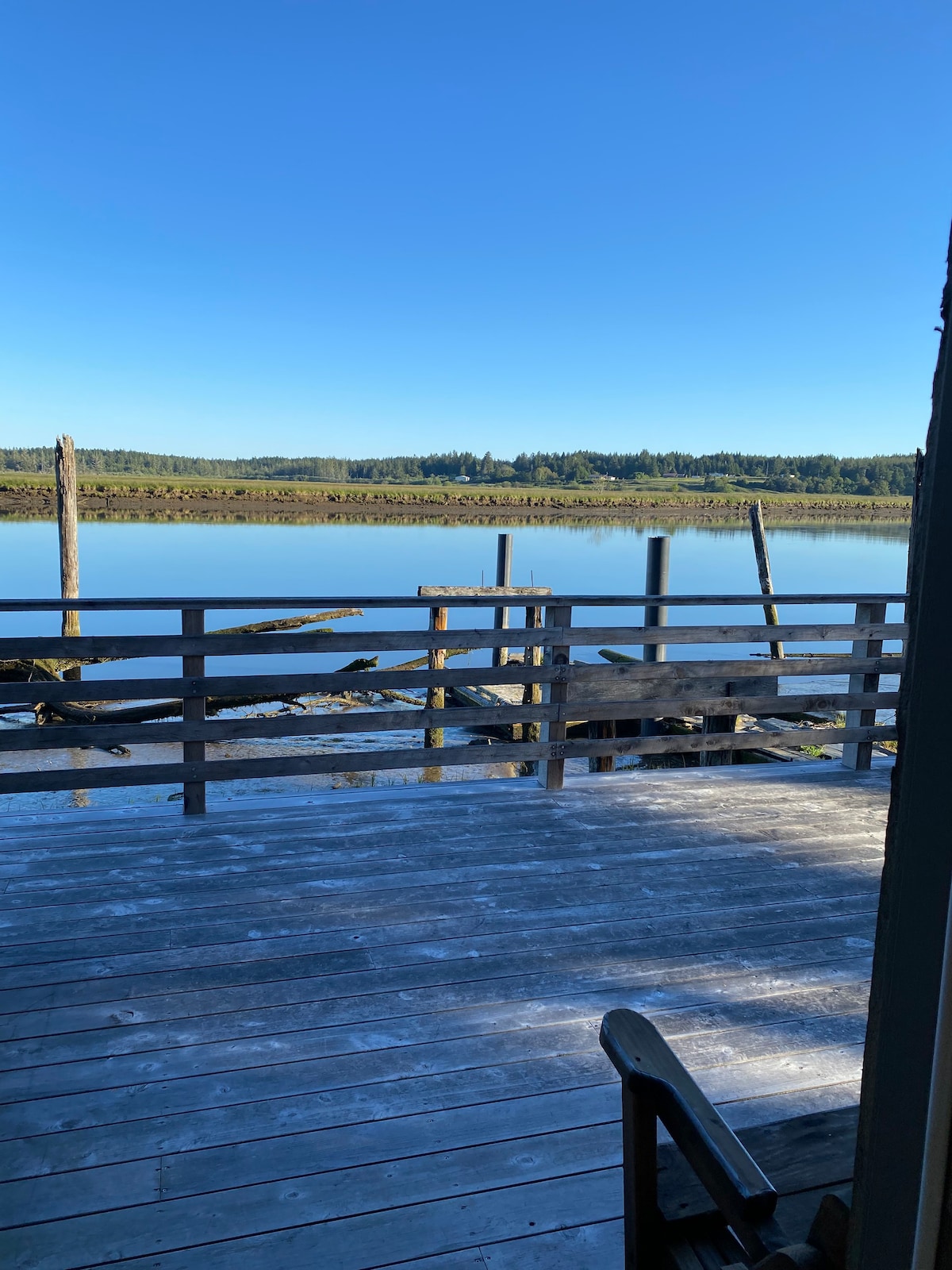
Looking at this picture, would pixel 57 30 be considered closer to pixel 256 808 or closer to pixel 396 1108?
pixel 256 808

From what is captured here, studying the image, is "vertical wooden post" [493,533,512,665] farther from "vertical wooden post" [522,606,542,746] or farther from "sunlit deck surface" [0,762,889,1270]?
"sunlit deck surface" [0,762,889,1270]

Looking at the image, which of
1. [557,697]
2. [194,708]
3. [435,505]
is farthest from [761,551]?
[435,505]

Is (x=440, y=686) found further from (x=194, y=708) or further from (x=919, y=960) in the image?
(x=919, y=960)

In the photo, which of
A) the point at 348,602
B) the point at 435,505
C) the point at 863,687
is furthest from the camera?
the point at 435,505

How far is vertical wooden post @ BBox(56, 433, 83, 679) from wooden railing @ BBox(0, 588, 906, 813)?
20.6ft

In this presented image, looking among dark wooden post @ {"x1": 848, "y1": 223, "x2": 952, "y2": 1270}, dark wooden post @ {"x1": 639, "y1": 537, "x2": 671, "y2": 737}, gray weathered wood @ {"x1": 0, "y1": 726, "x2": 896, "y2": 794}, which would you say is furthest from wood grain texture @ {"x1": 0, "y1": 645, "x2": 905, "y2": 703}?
dark wooden post @ {"x1": 848, "y1": 223, "x2": 952, "y2": 1270}

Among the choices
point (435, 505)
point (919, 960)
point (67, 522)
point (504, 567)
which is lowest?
point (504, 567)

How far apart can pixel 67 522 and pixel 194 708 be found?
7463mm

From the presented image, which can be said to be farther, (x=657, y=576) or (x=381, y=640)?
(x=657, y=576)

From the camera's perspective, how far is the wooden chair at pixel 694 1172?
3.14 ft

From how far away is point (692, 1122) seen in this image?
1064 mm

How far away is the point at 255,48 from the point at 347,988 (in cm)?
1752

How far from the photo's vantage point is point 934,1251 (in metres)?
0.64

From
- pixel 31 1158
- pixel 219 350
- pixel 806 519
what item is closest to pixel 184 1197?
pixel 31 1158
